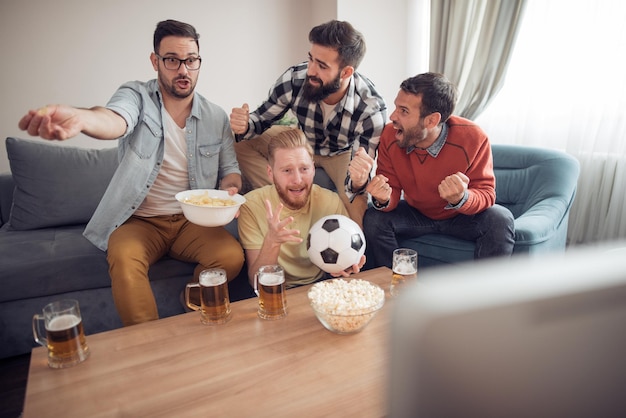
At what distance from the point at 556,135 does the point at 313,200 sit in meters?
1.88

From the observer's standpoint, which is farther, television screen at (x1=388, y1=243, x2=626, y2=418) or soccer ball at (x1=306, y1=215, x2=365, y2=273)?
soccer ball at (x1=306, y1=215, x2=365, y2=273)

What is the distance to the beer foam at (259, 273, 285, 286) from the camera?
1.26 meters

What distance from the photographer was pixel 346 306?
1131 mm

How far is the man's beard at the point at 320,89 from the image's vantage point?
2.05 m

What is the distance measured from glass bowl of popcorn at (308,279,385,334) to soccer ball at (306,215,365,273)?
26 cm

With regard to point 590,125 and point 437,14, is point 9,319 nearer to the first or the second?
point 590,125

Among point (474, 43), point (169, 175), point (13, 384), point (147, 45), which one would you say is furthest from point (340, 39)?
point (13, 384)

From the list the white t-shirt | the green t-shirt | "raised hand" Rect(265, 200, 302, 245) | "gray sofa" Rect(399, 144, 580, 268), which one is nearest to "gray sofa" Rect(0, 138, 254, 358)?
the white t-shirt

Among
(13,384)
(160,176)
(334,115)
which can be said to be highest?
(334,115)

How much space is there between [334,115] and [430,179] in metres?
0.59

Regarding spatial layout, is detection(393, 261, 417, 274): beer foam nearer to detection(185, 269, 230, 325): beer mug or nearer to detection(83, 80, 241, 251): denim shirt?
detection(185, 269, 230, 325): beer mug

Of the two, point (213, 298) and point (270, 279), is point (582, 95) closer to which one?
point (270, 279)

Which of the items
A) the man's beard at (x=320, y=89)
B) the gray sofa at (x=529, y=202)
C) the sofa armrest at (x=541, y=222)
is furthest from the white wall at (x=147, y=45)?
the sofa armrest at (x=541, y=222)

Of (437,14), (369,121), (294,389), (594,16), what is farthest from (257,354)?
(437,14)
